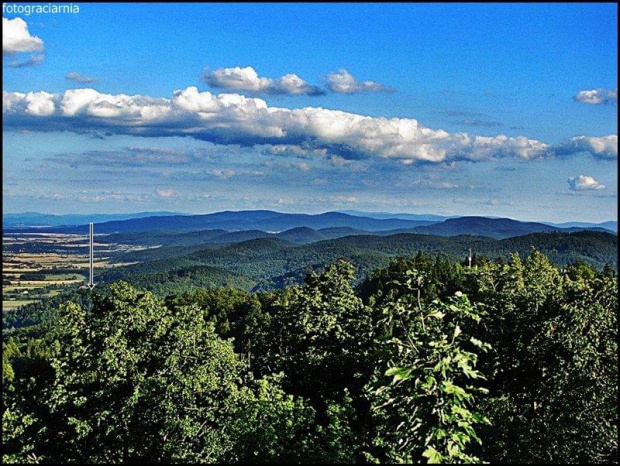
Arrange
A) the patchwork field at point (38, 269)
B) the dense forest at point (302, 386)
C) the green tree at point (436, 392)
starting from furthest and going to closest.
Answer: the patchwork field at point (38, 269), the dense forest at point (302, 386), the green tree at point (436, 392)

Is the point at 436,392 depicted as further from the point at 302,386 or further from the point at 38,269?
the point at 38,269

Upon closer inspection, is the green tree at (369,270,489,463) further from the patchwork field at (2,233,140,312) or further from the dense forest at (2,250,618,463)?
the patchwork field at (2,233,140,312)

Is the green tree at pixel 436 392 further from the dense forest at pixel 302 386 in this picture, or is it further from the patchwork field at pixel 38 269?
the patchwork field at pixel 38 269

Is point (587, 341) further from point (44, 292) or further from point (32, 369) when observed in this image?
point (44, 292)

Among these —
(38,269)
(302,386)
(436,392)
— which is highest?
(436,392)

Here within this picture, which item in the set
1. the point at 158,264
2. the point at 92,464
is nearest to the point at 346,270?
the point at 92,464

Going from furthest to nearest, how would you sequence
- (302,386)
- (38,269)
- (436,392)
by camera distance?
1. (38,269)
2. (302,386)
3. (436,392)

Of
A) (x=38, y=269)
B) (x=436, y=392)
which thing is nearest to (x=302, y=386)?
(x=436, y=392)

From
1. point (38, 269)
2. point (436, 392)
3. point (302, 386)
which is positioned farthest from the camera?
point (38, 269)

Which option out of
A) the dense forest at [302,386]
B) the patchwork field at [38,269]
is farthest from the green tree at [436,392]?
the patchwork field at [38,269]

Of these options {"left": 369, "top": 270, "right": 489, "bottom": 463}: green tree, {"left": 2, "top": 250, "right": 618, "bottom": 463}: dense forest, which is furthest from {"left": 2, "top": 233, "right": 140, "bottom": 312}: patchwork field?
{"left": 369, "top": 270, "right": 489, "bottom": 463}: green tree

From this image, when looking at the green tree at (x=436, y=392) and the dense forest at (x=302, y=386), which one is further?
the dense forest at (x=302, y=386)
